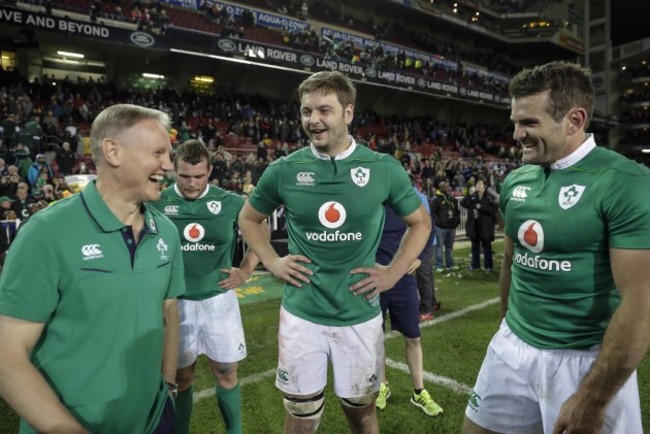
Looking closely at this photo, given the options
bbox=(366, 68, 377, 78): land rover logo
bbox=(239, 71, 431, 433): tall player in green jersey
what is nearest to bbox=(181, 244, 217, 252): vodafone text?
bbox=(239, 71, 431, 433): tall player in green jersey

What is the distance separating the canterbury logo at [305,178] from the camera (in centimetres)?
282

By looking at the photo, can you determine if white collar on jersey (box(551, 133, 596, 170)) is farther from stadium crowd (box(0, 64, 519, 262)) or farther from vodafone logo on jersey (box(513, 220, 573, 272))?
stadium crowd (box(0, 64, 519, 262))

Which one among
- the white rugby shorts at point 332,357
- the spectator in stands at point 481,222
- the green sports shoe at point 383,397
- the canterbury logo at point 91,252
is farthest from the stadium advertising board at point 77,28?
the canterbury logo at point 91,252

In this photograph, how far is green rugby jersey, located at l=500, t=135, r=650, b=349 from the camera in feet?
6.14

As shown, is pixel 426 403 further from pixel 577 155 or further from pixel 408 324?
pixel 577 155

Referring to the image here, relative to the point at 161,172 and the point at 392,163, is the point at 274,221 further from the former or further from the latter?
the point at 161,172

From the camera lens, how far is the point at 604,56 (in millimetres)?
50250

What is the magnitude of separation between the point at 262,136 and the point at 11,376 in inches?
833

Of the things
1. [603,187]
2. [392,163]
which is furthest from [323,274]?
[603,187]

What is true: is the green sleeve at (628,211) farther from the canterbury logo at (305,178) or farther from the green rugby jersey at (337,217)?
the canterbury logo at (305,178)

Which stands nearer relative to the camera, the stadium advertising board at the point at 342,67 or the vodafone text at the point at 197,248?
the vodafone text at the point at 197,248

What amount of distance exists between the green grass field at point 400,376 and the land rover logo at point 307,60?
18824 millimetres

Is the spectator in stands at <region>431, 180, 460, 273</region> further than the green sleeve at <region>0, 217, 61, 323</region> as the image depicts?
Yes

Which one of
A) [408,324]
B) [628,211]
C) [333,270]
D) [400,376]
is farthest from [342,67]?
[628,211]
